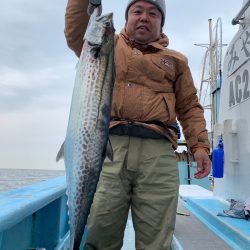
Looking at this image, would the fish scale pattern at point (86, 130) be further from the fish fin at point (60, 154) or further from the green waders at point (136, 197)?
the green waders at point (136, 197)

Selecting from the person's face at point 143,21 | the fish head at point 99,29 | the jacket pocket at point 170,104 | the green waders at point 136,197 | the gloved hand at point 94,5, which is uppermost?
the person's face at point 143,21

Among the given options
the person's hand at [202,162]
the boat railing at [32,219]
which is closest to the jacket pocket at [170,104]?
the person's hand at [202,162]

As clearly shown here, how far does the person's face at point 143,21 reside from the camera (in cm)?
297

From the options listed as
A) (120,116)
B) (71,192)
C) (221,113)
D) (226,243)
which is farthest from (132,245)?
(221,113)

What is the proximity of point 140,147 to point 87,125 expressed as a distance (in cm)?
73

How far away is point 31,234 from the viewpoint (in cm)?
373

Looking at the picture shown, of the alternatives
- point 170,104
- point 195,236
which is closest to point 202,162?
point 170,104

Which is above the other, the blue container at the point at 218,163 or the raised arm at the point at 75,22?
the raised arm at the point at 75,22

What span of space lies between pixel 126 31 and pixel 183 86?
25.4 inches

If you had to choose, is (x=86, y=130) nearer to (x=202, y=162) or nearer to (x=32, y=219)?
(x=202, y=162)

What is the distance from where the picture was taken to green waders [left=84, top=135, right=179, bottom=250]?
2.74 meters

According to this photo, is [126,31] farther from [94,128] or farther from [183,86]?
[94,128]

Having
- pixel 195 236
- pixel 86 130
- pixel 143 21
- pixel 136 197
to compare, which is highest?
pixel 143 21

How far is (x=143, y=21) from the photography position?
2.98 meters
